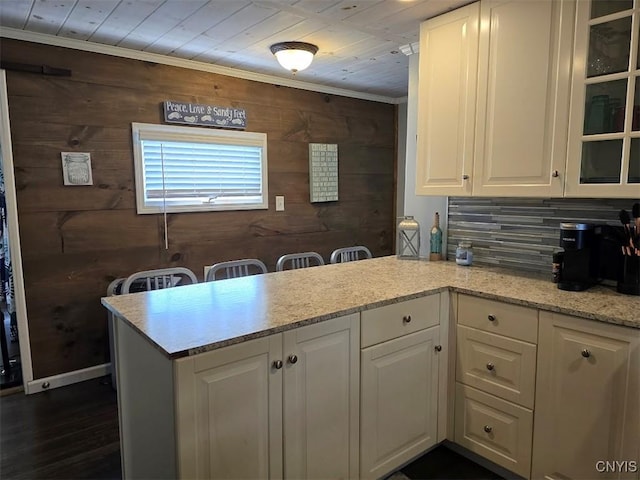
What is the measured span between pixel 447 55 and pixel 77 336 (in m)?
2.83

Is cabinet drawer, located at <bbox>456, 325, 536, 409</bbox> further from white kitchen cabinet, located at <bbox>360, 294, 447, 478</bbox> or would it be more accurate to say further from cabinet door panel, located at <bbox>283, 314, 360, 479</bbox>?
cabinet door panel, located at <bbox>283, 314, 360, 479</bbox>

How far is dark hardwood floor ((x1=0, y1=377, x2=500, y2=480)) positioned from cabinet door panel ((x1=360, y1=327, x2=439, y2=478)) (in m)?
0.17

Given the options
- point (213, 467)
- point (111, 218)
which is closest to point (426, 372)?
point (213, 467)

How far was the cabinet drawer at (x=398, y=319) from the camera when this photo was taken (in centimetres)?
172

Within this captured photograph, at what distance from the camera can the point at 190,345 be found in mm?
1265

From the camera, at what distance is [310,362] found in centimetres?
155

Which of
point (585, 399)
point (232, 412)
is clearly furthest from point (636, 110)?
point (232, 412)

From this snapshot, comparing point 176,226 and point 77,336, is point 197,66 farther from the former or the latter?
point 77,336

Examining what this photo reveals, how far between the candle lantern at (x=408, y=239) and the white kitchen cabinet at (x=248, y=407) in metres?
1.14

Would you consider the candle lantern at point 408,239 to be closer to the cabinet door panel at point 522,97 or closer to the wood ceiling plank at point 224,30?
the cabinet door panel at point 522,97

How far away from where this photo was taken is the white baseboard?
2.70 meters

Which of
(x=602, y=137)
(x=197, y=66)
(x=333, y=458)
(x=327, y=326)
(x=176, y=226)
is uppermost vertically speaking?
(x=197, y=66)

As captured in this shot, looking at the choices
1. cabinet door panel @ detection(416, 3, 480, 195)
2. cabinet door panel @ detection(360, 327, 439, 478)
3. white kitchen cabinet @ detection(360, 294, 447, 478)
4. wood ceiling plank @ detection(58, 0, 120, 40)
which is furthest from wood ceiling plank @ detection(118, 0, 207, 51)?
cabinet door panel @ detection(360, 327, 439, 478)

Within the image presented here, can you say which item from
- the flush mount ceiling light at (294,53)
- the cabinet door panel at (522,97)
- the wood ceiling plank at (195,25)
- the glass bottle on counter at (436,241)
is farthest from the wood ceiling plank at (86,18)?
the glass bottle on counter at (436,241)
